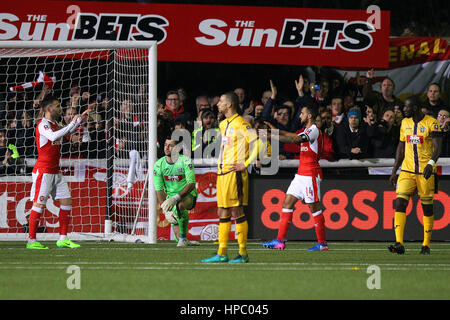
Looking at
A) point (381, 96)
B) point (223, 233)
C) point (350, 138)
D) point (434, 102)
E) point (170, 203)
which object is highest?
point (381, 96)

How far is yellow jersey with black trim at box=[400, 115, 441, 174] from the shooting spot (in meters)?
11.5

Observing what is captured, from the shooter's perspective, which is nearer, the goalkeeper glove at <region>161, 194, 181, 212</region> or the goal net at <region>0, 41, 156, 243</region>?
the goalkeeper glove at <region>161, 194, 181, 212</region>

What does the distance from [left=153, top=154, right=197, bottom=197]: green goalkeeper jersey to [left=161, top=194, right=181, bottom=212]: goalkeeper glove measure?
39 centimetres

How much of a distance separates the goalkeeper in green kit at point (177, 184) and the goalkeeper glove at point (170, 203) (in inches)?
4.2

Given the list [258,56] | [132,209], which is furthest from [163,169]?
[258,56]

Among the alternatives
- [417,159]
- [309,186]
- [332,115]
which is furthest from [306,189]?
[332,115]

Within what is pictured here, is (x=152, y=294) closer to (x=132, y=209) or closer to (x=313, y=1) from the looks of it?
(x=132, y=209)

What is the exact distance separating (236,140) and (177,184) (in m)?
3.66

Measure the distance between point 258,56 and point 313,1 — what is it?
9.58ft

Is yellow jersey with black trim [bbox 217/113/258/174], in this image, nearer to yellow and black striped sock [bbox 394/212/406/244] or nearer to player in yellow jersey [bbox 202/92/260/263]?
player in yellow jersey [bbox 202/92/260/263]

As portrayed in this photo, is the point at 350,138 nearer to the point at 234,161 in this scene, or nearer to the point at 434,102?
the point at 434,102

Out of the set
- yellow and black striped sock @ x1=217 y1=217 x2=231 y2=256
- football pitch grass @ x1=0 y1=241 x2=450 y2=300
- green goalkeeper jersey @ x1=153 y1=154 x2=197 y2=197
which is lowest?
football pitch grass @ x1=0 y1=241 x2=450 y2=300

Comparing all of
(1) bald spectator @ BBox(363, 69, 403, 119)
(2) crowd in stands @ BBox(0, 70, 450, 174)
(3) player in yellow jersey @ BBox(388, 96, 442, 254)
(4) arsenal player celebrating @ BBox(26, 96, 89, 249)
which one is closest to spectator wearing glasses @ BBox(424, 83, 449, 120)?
(2) crowd in stands @ BBox(0, 70, 450, 174)

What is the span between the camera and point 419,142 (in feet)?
37.6
